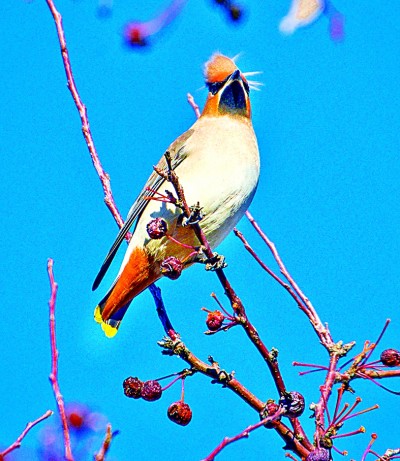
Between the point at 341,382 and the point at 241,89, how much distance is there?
2.43 metres

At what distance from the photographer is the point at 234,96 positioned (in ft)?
14.0

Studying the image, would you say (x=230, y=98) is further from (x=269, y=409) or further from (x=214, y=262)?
(x=269, y=409)

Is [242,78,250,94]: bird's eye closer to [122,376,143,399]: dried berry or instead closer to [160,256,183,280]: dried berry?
[160,256,183,280]: dried berry

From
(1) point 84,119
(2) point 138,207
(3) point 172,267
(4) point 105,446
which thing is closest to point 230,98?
(2) point 138,207

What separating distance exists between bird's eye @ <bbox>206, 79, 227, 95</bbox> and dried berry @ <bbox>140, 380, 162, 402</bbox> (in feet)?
7.39

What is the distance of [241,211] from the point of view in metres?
3.63

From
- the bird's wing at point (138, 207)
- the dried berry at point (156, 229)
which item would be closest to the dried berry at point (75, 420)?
the dried berry at point (156, 229)

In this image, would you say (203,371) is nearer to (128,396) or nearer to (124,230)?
(128,396)

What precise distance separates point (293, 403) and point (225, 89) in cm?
253

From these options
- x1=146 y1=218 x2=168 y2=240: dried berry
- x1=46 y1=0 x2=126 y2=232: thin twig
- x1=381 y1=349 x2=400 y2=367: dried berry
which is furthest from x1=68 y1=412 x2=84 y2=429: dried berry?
x1=46 y1=0 x2=126 y2=232: thin twig

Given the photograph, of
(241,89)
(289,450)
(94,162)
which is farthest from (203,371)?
(241,89)

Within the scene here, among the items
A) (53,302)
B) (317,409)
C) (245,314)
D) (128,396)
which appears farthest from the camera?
(128,396)

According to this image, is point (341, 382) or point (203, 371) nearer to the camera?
point (341, 382)

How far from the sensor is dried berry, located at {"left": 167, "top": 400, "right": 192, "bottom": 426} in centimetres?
243
